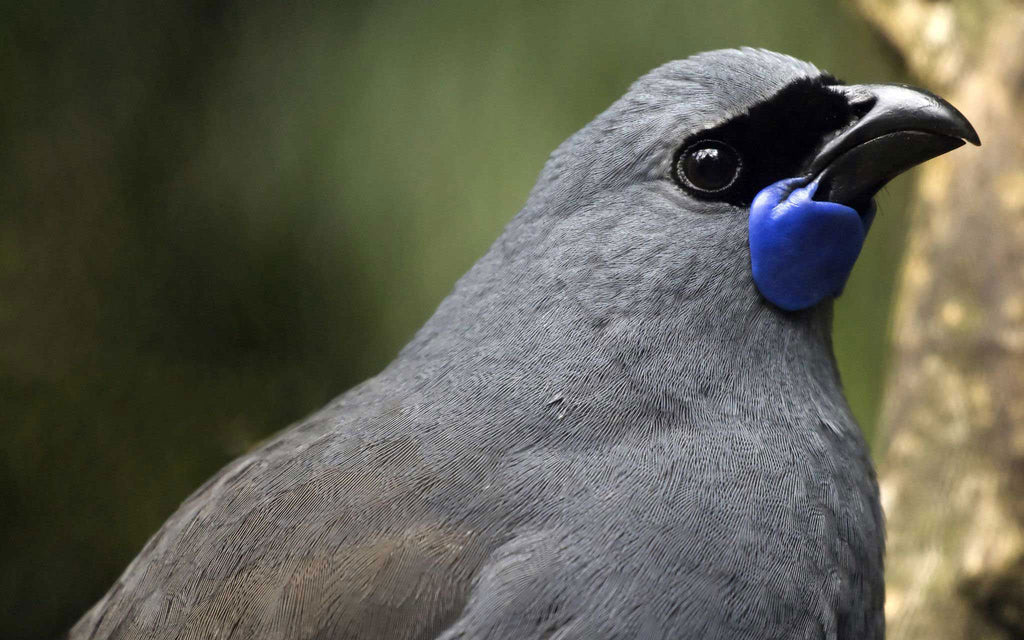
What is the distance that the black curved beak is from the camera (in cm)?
216

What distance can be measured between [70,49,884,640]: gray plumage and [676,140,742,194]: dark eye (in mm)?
37

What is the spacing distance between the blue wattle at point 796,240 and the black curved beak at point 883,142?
4cm

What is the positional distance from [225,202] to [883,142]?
6.89ft

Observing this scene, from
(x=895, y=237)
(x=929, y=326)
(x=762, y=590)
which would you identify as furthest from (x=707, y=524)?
(x=895, y=237)

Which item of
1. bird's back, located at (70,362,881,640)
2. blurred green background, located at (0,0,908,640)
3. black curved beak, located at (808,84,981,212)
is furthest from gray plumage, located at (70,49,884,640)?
blurred green background, located at (0,0,908,640)

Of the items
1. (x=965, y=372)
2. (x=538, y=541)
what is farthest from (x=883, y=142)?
(x=965, y=372)

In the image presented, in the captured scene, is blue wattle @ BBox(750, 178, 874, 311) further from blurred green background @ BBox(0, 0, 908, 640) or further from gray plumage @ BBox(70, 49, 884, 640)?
blurred green background @ BBox(0, 0, 908, 640)

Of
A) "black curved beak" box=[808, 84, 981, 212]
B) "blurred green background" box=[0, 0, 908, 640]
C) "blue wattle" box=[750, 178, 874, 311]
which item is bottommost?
"blurred green background" box=[0, 0, 908, 640]

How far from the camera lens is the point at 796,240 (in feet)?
7.05

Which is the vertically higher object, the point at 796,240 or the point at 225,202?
the point at 796,240

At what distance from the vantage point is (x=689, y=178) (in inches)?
87.2

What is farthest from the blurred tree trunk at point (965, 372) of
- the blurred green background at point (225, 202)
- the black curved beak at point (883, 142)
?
the black curved beak at point (883, 142)

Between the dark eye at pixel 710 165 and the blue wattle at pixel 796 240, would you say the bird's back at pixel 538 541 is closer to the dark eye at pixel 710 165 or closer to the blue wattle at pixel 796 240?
the blue wattle at pixel 796 240

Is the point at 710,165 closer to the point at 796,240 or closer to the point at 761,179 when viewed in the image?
the point at 761,179
